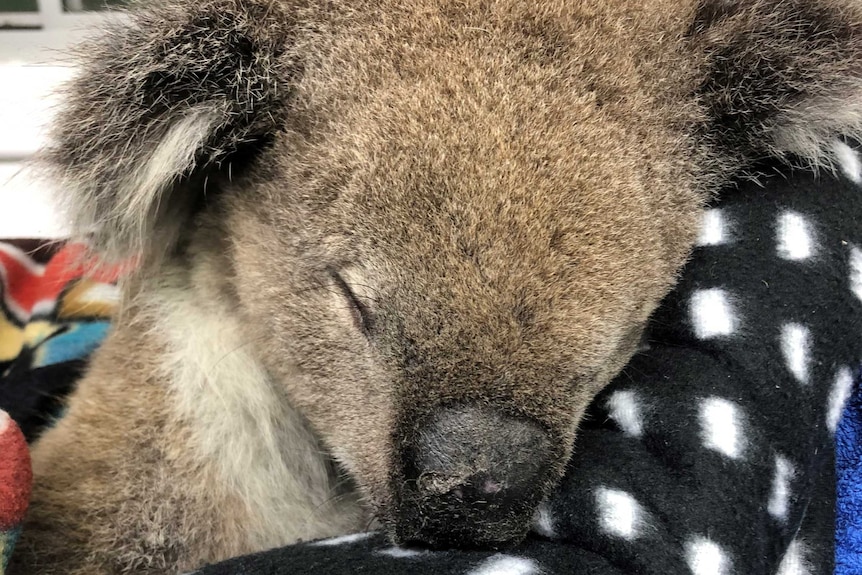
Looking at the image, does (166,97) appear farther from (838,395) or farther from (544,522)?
(838,395)

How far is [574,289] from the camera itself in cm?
88

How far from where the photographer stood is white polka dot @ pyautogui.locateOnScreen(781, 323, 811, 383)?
0.97m

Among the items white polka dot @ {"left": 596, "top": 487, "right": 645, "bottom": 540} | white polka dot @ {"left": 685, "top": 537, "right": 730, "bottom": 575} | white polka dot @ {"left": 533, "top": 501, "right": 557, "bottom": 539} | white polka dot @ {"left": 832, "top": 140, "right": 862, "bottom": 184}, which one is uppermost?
white polka dot @ {"left": 832, "top": 140, "right": 862, "bottom": 184}

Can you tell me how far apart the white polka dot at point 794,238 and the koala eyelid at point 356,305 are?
1.78 ft


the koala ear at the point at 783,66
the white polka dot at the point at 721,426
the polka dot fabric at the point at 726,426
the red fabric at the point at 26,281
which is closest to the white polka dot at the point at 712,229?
the polka dot fabric at the point at 726,426

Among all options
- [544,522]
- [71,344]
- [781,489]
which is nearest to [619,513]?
[544,522]

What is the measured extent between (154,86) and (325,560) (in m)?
0.59

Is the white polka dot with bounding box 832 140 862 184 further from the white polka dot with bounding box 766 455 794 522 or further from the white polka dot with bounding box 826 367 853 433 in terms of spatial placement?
the white polka dot with bounding box 766 455 794 522

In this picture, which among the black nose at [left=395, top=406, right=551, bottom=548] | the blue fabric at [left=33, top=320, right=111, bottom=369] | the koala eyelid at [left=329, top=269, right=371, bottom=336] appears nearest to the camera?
the black nose at [left=395, top=406, right=551, bottom=548]

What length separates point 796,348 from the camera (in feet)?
3.23

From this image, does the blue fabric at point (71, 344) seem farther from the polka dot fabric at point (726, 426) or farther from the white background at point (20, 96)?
the polka dot fabric at point (726, 426)

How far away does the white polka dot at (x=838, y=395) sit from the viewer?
3.28 ft

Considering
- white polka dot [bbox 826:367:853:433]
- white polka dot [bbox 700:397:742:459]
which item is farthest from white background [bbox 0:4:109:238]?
white polka dot [bbox 826:367:853:433]

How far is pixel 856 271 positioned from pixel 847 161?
180mm
